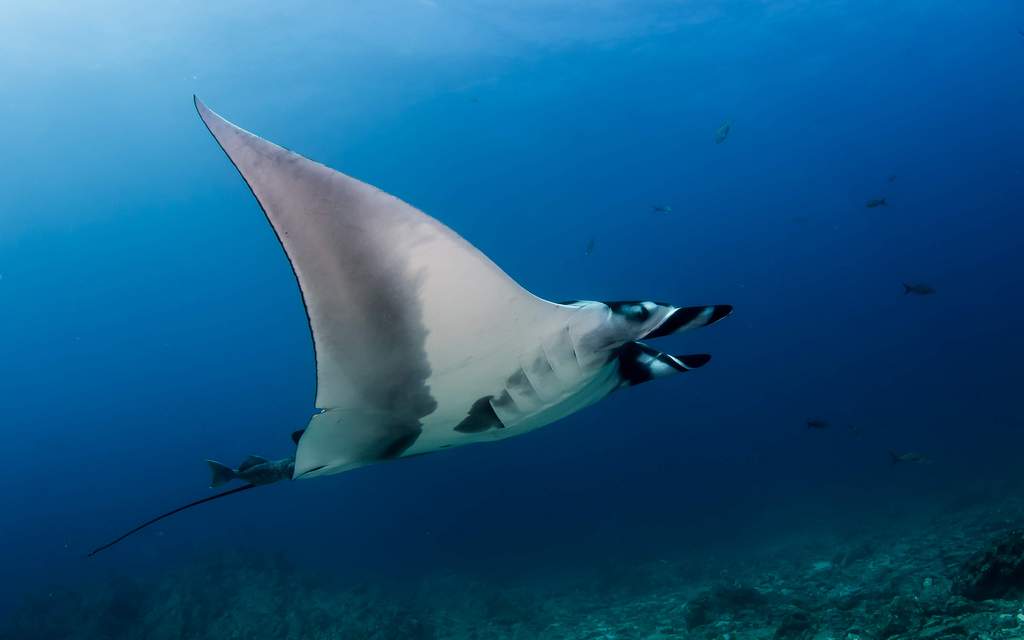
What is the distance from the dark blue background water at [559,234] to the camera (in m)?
21.3

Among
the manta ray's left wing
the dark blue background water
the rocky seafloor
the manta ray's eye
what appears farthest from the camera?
the dark blue background water

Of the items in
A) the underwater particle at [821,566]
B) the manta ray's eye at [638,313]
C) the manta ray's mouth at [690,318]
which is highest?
the manta ray's eye at [638,313]

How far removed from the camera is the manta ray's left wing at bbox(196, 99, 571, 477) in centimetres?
162

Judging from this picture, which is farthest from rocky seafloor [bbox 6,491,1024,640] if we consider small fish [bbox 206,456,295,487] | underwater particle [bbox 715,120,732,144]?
underwater particle [bbox 715,120,732,144]

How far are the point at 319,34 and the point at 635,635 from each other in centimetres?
1982

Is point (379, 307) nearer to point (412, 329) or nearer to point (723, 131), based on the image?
point (412, 329)

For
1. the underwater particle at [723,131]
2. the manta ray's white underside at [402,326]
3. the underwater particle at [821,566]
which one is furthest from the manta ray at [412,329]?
the underwater particle at [723,131]

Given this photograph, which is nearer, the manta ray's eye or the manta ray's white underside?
the manta ray's white underside

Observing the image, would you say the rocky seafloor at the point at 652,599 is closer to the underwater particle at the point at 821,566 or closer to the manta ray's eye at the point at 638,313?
the underwater particle at the point at 821,566

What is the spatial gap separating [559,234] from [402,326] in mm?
44797

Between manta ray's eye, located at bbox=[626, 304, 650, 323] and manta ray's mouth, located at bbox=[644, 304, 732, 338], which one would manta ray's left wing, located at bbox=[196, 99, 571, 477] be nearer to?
manta ray's eye, located at bbox=[626, 304, 650, 323]

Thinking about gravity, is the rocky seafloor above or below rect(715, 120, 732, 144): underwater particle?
below

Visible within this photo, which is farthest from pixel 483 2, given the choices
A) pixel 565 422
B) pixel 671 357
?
pixel 565 422

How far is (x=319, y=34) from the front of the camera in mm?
18781
